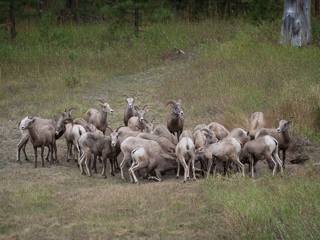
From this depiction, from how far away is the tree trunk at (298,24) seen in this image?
17.0m

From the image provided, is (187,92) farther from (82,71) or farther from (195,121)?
(82,71)

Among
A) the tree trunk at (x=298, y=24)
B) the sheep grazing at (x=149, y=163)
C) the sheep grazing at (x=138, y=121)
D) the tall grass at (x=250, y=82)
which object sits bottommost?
the sheep grazing at (x=149, y=163)

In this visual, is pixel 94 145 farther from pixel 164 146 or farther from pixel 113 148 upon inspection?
pixel 164 146

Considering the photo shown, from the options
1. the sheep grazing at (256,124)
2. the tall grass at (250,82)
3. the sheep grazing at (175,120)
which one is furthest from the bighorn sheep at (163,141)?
the tall grass at (250,82)

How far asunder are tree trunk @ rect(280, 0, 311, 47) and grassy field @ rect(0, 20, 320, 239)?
21.5 inches

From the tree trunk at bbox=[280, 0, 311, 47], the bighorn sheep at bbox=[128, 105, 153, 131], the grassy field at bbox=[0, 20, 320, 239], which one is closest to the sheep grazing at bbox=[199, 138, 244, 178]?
the grassy field at bbox=[0, 20, 320, 239]

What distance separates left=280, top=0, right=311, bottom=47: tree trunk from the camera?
17.0m

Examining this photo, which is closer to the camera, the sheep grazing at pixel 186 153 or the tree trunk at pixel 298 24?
the sheep grazing at pixel 186 153

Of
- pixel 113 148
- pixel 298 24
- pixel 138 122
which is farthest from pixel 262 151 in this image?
pixel 298 24

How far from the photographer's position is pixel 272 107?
1162 cm

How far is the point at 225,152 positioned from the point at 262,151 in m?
0.72

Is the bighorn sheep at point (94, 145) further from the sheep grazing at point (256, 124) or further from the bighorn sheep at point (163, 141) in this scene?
the sheep grazing at point (256, 124)

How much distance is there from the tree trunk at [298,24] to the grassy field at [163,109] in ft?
1.79

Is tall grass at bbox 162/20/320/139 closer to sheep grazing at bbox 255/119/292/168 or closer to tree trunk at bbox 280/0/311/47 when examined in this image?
tree trunk at bbox 280/0/311/47
